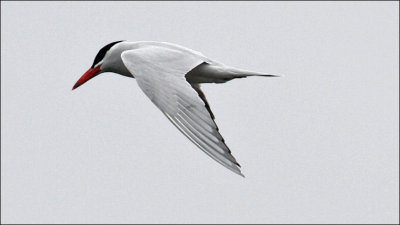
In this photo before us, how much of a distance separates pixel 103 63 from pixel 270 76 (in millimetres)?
2553

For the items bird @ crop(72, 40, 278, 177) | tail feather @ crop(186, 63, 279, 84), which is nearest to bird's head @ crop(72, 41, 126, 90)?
bird @ crop(72, 40, 278, 177)

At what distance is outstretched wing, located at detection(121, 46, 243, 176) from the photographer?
8820 mm

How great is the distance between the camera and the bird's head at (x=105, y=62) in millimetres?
12000

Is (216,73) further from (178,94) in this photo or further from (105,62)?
(105,62)

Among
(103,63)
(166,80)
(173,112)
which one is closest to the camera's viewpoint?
(173,112)

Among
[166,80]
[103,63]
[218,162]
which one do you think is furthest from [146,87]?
[103,63]

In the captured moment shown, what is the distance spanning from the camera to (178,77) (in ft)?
33.0

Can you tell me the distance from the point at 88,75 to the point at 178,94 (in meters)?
3.34

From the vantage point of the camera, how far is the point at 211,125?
896 centimetres

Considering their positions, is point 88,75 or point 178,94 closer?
point 178,94

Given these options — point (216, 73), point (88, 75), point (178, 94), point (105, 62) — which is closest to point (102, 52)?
point (105, 62)

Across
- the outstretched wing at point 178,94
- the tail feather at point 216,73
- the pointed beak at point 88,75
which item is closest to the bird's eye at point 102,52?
the pointed beak at point 88,75

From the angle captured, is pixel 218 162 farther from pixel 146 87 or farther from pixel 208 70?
pixel 208 70

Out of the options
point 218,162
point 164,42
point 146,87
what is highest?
point 164,42
